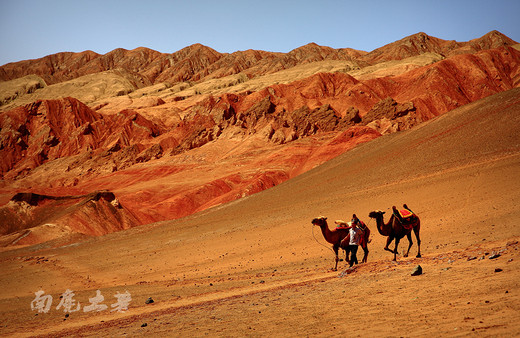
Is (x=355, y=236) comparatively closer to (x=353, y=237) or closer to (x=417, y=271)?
(x=353, y=237)

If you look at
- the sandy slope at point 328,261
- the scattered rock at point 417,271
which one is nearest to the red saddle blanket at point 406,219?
the sandy slope at point 328,261

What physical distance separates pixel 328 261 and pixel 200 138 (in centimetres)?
7011

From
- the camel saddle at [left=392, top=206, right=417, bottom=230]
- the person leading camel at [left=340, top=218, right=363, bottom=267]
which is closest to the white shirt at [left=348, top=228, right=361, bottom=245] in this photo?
the person leading camel at [left=340, top=218, right=363, bottom=267]

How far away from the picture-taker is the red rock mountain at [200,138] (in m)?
55.3

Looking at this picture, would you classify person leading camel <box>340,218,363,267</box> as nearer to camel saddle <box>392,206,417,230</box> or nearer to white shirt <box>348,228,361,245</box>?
white shirt <box>348,228,361,245</box>

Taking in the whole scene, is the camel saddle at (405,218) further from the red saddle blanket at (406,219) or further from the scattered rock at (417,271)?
the scattered rock at (417,271)

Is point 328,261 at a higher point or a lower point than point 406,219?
lower

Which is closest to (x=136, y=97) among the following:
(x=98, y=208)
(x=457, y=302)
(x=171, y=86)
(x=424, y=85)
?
(x=171, y=86)

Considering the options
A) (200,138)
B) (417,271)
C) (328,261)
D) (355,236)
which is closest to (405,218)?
(355,236)

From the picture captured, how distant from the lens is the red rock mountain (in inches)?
2176

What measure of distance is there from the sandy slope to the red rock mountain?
→ 47.2 feet

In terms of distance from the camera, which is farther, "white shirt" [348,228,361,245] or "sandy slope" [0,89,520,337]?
"white shirt" [348,228,361,245]

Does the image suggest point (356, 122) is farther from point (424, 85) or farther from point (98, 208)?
point (98, 208)

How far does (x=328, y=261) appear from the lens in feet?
62.0
